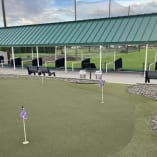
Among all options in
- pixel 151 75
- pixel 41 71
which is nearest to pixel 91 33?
pixel 41 71

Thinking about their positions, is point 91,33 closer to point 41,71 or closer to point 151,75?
point 41,71

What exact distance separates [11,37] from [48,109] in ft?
50.4

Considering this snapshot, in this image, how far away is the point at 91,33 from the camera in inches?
721

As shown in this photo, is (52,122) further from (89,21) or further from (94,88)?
(89,21)

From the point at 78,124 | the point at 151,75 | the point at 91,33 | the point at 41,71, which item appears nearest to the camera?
the point at 78,124

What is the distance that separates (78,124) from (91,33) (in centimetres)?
A: 1177

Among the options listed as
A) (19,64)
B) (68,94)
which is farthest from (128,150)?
(19,64)

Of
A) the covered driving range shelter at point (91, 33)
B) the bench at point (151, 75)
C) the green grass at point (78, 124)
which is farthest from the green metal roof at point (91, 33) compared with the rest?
the green grass at point (78, 124)

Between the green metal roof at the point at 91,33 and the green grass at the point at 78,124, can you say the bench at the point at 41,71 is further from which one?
the green grass at the point at 78,124

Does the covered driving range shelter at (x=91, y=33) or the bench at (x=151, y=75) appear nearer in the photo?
the bench at (x=151, y=75)

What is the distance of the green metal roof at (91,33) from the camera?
16094 mm

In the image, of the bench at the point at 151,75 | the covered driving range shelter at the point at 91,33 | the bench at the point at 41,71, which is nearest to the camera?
the bench at the point at 151,75

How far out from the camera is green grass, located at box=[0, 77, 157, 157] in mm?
6051

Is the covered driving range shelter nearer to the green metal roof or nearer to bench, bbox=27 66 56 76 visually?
the green metal roof
